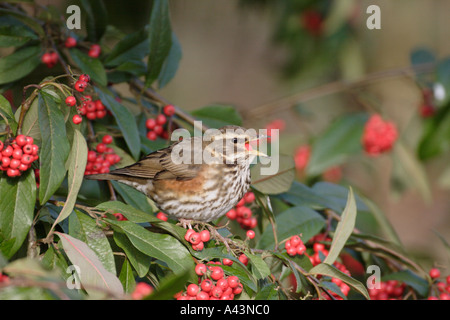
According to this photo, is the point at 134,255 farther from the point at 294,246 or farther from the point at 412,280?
the point at 412,280

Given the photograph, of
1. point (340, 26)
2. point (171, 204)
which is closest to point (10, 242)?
point (171, 204)

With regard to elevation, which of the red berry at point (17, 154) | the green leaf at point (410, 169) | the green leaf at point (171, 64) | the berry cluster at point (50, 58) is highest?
the berry cluster at point (50, 58)

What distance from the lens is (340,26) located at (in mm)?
6156

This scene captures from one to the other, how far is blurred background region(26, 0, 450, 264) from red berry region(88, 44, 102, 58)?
105cm

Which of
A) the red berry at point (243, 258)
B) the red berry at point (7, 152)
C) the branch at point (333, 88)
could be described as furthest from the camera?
the branch at point (333, 88)

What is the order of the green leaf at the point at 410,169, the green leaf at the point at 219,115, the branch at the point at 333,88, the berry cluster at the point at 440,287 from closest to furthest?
the berry cluster at the point at 440,287 → the green leaf at the point at 219,115 → the branch at the point at 333,88 → the green leaf at the point at 410,169

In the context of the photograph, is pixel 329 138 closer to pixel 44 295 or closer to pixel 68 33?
pixel 68 33

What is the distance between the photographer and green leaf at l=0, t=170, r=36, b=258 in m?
2.19

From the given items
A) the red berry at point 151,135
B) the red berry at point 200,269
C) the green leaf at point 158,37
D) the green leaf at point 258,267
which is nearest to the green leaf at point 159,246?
the red berry at point 200,269

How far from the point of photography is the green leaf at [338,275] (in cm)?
243

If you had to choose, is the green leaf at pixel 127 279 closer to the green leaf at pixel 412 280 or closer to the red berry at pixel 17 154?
the red berry at pixel 17 154

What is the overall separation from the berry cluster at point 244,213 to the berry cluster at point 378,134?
195cm

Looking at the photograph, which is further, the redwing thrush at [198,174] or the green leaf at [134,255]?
the redwing thrush at [198,174]

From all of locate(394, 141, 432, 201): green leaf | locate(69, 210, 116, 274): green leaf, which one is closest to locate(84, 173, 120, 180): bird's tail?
locate(69, 210, 116, 274): green leaf
